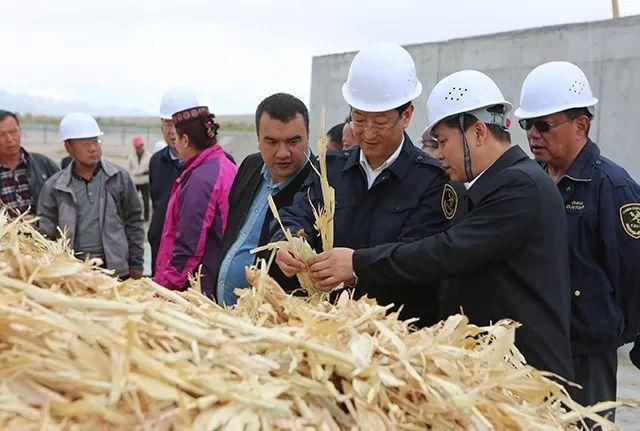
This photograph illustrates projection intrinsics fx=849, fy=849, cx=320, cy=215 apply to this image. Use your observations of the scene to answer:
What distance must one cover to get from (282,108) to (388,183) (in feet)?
3.05

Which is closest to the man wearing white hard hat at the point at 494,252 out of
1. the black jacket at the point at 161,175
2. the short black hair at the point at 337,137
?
the black jacket at the point at 161,175

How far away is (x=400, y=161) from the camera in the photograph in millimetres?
3359

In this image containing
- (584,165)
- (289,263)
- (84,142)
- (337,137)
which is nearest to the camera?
(289,263)

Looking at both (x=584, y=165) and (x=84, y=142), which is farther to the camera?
(x=84, y=142)

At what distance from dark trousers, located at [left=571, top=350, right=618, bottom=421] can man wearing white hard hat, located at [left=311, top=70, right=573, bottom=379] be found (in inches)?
19.4

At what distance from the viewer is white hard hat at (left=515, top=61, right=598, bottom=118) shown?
3.63 m

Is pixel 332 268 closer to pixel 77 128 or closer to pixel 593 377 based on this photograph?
pixel 593 377

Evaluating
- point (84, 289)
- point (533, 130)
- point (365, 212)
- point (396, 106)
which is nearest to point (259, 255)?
point (365, 212)

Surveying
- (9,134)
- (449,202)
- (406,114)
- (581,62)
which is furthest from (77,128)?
(581,62)

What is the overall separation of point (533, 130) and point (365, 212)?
0.88 metres

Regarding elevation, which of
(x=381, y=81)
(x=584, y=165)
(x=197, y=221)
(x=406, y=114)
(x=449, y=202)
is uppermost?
(x=381, y=81)

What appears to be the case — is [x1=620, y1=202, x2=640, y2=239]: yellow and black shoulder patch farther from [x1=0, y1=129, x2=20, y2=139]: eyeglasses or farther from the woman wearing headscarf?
[x1=0, y1=129, x2=20, y2=139]: eyeglasses

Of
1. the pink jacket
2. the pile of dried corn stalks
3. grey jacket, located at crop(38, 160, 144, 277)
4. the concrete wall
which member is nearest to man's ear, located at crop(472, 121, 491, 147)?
the pile of dried corn stalks

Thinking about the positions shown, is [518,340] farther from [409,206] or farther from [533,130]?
[533,130]
